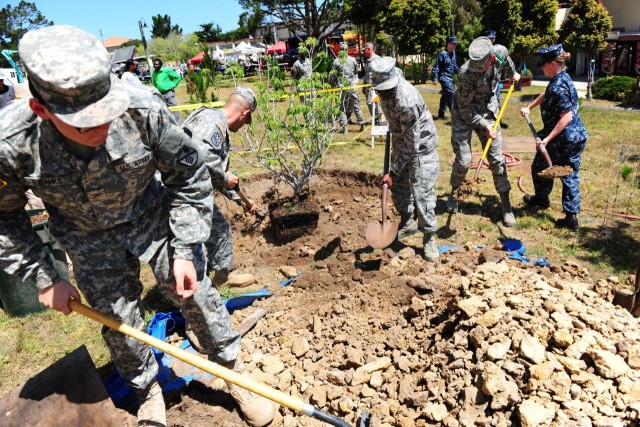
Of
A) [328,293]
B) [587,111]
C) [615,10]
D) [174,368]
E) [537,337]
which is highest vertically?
[615,10]

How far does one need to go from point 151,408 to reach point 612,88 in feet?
50.4

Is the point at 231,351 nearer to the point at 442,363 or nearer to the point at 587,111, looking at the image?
the point at 442,363

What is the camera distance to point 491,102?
5379 millimetres

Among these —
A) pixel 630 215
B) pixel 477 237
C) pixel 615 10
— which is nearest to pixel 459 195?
pixel 477 237

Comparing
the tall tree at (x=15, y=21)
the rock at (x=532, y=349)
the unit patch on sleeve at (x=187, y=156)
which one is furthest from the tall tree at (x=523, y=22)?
the tall tree at (x=15, y=21)

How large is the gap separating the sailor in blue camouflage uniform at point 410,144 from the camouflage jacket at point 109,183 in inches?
89.2

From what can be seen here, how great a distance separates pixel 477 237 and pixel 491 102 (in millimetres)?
1623

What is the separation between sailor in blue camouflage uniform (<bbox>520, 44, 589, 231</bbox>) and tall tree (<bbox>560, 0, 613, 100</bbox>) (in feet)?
30.1

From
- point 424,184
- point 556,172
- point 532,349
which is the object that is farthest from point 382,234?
point 532,349

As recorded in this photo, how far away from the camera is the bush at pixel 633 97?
40.2 feet

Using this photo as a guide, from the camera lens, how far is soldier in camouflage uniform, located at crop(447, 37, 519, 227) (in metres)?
5.14

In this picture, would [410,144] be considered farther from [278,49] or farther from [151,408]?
[278,49]

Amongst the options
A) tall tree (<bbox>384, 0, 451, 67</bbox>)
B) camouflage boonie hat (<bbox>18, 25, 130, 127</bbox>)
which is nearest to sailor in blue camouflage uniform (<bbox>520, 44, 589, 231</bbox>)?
camouflage boonie hat (<bbox>18, 25, 130, 127</bbox>)

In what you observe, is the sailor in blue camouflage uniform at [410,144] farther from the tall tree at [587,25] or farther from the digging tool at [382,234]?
the tall tree at [587,25]
